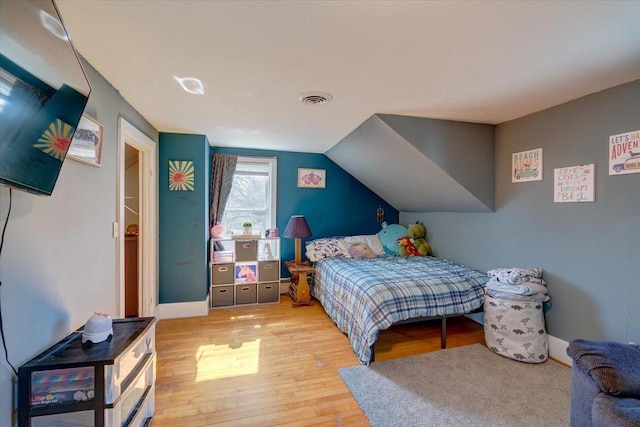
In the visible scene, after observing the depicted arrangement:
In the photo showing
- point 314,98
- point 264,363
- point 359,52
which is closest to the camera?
point 359,52

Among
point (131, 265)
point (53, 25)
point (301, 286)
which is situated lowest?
point (301, 286)

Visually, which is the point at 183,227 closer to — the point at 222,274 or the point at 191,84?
the point at 222,274

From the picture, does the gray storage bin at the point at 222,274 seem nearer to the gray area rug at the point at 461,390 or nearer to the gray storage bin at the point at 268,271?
the gray storage bin at the point at 268,271

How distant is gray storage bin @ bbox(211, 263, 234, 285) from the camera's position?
350cm

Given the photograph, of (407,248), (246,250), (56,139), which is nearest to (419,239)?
(407,248)

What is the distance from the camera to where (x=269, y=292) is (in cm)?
373

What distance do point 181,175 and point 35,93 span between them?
7.59ft

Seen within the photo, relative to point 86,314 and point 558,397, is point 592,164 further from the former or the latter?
point 86,314

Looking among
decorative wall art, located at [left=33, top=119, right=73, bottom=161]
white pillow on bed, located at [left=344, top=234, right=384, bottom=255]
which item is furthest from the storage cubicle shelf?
decorative wall art, located at [left=33, top=119, right=73, bottom=161]

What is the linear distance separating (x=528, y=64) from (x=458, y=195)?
1617 millimetres

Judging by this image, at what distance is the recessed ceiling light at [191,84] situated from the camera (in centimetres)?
186

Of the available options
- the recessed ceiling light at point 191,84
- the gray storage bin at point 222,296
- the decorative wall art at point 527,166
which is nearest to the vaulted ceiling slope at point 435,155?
the decorative wall art at point 527,166

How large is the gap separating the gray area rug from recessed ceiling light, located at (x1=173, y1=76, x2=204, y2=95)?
2.47 meters

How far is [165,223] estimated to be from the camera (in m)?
3.21
